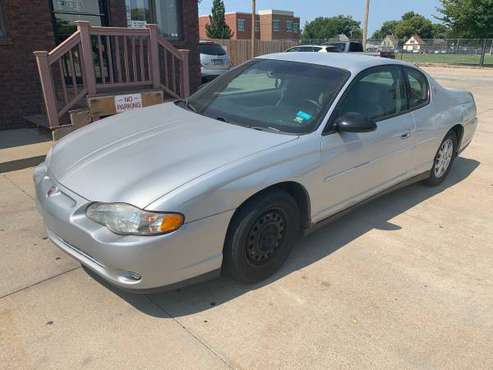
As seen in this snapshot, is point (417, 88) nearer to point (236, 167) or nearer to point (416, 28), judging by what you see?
point (236, 167)

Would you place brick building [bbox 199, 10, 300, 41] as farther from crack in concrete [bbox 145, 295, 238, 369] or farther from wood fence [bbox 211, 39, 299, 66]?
crack in concrete [bbox 145, 295, 238, 369]

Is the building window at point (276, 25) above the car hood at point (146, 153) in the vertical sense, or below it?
above

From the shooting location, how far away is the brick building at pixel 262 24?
68.4 m

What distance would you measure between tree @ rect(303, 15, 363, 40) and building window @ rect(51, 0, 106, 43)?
10948 cm

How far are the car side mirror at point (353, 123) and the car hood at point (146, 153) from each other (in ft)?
1.53

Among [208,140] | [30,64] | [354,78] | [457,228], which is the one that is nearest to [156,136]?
[208,140]

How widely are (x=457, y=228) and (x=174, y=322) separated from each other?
296cm

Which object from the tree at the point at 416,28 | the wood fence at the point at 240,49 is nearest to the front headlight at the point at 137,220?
the wood fence at the point at 240,49

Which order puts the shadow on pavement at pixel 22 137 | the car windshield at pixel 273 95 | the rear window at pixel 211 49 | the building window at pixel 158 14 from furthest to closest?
the rear window at pixel 211 49 < the building window at pixel 158 14 < the shadow on pavement at pixel 22 137 < the car windshield at pixel 273 95

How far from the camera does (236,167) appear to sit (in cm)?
276

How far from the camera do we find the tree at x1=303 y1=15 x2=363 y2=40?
4445 inches

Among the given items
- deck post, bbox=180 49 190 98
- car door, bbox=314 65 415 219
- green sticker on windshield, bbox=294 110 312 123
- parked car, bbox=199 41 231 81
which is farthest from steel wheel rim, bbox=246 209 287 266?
parked car, bbox=199 41 231 81

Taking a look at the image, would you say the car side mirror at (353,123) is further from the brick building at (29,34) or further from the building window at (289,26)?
the building window at (289,26)

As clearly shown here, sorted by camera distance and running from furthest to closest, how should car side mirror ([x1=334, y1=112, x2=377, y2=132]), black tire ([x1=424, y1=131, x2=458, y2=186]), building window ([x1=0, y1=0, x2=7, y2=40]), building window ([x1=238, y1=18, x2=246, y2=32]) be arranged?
building window ([x1=238, y1=18, x2=246, y2=32]) < building window ([x1=0, y1=0, x2=7, y2=40]) < black tire ([x1=424, y1=131, x2=458, y2=186]) < car side mirror ([x1=334, y1=112, x2=377, y2=132])
